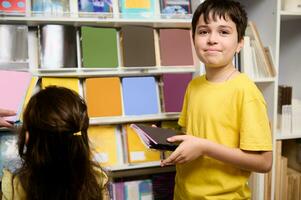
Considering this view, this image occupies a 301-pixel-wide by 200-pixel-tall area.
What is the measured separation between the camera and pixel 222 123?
116 centimetres

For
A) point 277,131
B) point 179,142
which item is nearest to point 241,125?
point 179,142

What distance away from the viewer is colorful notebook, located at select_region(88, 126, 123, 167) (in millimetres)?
1771

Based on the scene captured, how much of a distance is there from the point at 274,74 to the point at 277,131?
0.37m

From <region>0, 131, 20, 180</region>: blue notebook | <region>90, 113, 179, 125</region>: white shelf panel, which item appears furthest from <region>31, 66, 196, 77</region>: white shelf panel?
<region>0, 131, 20, 180</region>: blue notebook

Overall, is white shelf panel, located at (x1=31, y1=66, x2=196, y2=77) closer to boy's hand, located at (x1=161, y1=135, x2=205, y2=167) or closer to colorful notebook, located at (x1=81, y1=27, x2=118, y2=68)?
colorful notebook, located at (x1=81, y1=27, x2=118, y2=68)

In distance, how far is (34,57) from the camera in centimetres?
169

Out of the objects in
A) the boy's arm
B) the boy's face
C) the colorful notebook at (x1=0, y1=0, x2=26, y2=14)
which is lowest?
the boy's arm

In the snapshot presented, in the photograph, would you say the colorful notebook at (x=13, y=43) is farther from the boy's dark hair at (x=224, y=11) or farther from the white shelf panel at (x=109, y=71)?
the boy's dark hair at (x=224, y=11)

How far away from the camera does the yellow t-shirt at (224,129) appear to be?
1.10 metres

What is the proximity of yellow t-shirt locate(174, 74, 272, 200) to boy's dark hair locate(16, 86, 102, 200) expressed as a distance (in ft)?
1.36

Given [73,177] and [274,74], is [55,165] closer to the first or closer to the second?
[73,177]

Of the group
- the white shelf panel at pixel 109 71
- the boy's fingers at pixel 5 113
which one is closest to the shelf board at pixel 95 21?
the white shelf panel at pixel 109 71

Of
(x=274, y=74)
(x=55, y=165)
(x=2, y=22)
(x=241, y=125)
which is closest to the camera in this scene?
(x=55, y=165)

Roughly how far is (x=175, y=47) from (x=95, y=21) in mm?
481
